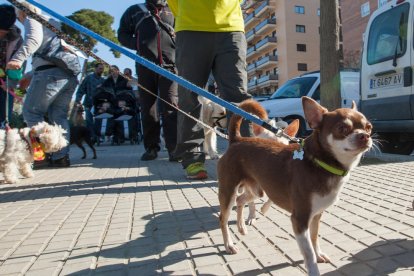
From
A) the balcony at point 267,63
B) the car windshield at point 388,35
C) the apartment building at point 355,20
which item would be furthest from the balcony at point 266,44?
the car windshield at point 388,35

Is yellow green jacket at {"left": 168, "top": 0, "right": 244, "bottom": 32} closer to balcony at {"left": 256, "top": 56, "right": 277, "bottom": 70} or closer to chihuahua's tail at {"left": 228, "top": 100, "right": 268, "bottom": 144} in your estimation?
chihuahua's tail at {"left": 228, "top": 100, "right": 268, "bottom": 144}

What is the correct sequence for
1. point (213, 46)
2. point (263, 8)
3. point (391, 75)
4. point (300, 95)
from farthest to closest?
1. point (263, 8)
2. point (300, 95)
3. point (391, 75)
4. point (213, 46)

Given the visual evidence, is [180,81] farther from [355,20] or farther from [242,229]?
[355,20]

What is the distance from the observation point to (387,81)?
22.2ft

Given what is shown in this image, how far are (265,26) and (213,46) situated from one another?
63.9m

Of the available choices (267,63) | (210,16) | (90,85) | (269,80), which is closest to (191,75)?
(210,16)

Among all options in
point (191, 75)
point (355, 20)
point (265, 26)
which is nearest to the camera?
point (191, 75)

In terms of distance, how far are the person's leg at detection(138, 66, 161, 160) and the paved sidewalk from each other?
264 cm

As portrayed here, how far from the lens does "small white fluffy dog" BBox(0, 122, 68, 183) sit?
576 centimetres

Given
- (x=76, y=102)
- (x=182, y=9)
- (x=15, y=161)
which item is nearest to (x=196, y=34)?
(x=182, y=9)

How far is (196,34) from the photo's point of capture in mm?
4434

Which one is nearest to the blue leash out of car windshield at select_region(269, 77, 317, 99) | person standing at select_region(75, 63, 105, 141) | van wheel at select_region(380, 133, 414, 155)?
van wheel at select_region(380, 133, 414, 155)

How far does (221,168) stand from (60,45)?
490 cm

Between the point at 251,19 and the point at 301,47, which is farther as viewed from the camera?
the point at 251,19
